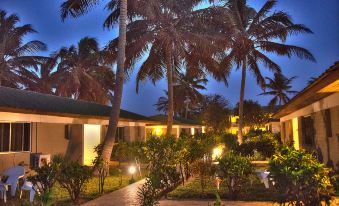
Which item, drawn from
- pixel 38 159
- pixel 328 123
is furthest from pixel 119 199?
pixel 328 123

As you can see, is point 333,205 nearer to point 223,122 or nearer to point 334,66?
point 334,66

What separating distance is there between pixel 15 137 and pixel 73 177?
632 cm

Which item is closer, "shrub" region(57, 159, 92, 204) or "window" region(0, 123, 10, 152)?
"shrub" region(57, 159, 92, 204)

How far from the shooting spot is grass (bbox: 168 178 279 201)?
9.85 m

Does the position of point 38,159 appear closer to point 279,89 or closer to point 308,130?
point 308,130

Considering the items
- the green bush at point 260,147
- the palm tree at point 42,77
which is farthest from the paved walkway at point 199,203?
the palm tree at point 42,77

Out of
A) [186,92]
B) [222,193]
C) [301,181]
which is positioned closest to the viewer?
[301,181]

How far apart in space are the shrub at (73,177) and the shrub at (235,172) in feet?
10.9

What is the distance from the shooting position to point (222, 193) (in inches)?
408

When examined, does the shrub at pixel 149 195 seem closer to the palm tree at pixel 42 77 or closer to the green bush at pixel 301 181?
the green bush at pixel 301 181

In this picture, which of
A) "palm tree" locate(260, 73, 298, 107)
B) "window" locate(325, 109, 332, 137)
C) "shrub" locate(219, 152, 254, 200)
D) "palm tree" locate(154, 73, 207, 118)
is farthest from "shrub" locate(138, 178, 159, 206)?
"palm tree" locate(260, 73, 298, 107)

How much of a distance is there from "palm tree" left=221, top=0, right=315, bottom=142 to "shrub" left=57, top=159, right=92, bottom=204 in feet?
50.5

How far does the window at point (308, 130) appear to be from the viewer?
55.2 feet

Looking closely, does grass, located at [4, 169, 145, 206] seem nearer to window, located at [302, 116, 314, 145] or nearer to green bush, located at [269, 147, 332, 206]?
green bush, located at [269, 147, 332, 206]
